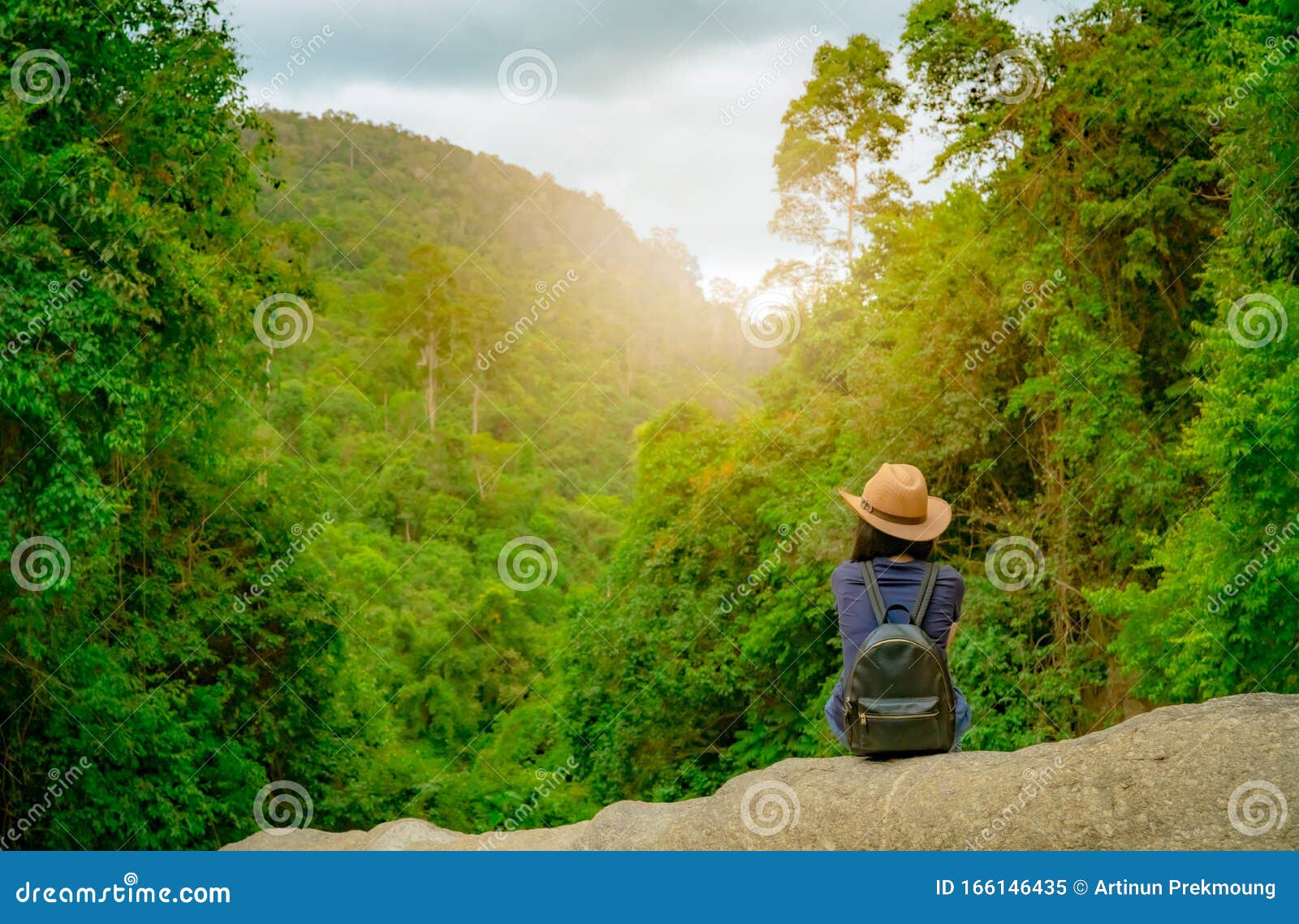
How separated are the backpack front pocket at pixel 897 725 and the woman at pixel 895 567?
123 mm

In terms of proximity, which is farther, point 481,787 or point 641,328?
point 641,328

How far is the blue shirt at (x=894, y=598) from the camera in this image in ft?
14.2

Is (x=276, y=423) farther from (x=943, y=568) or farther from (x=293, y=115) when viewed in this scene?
(x=293, y=115)

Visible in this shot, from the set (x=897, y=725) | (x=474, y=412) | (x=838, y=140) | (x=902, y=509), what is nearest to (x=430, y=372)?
(x=474, y=412)

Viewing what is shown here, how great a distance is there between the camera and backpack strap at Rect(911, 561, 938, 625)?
426 cm

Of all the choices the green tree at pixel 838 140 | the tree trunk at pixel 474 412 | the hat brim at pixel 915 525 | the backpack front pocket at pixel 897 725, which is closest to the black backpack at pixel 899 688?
the backpack front pocket at pixel 897 725

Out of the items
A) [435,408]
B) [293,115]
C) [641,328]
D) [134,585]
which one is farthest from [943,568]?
[293,115]

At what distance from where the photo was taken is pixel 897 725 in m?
4.39

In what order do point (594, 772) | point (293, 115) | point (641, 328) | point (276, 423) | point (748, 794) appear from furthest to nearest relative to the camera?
point (293, 115)
point (641, 328)
point (276, 423)
point (594, 772)
point (748, 794)

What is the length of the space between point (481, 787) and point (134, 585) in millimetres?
17047

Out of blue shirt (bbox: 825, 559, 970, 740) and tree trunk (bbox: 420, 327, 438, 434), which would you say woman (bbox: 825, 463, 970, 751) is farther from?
tree trunk (bbox: 420, 327, 438, 434)

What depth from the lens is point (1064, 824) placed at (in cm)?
416

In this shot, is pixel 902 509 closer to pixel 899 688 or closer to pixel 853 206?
pixel 899 688

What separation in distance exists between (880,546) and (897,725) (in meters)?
0.67
